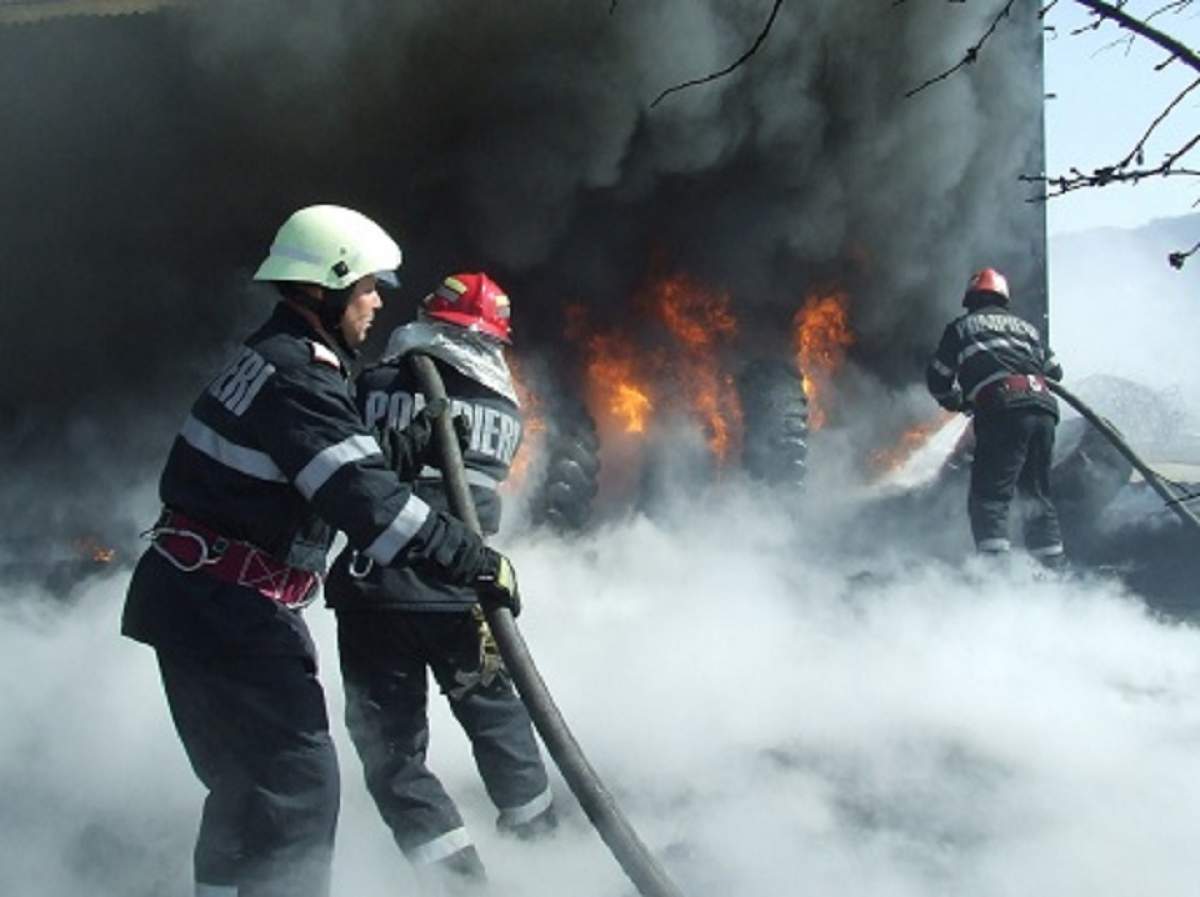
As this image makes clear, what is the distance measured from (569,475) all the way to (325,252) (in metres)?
6.45

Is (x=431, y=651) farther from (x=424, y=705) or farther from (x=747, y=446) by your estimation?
(x=747, y=446)

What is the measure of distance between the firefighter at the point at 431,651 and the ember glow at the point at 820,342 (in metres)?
7.59

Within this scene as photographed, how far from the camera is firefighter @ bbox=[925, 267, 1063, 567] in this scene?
733 centimetres

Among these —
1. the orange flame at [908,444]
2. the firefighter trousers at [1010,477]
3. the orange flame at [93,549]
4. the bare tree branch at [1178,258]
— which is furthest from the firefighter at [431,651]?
the orange flame at [908,444]

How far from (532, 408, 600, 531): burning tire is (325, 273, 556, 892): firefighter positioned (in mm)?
5447

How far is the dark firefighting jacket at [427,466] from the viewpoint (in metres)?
3.54

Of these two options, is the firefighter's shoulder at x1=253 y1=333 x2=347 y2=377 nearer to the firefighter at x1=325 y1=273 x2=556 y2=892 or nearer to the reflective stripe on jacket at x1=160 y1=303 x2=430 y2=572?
the reflective stripe on jacket at x1=160 y1=303 x2=430 y2=572

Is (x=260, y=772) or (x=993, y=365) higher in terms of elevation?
(x=993, y=365)

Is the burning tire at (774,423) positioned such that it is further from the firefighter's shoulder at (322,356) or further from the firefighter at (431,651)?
the firefighter's shoulder at (322,356)

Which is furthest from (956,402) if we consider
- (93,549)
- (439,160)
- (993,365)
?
(93,549)

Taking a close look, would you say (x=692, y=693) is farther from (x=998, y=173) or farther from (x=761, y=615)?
(x=998, y=173)

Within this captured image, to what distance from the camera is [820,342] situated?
446 inches

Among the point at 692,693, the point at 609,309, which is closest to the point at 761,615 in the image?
the point at 692,693

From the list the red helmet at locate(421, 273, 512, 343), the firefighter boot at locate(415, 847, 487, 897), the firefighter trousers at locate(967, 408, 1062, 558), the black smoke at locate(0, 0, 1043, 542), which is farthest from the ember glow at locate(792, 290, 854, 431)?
the firefighter boot at locate(415, 847, 487, 897)
